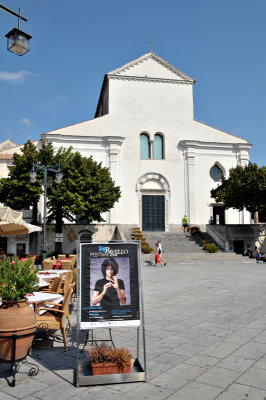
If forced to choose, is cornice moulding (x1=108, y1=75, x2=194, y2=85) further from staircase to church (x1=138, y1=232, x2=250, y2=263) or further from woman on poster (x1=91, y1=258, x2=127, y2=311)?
woman on poster (x1=91, y1=258, x2=127, y2=311)

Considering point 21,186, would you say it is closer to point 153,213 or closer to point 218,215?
point 153,213

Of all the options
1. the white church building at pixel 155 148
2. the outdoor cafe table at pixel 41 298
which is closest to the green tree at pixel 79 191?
the white church building at pixel 155 148

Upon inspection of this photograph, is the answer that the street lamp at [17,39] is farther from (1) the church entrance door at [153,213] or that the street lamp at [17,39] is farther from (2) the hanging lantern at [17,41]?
(1) the church entrance door at [153,213]

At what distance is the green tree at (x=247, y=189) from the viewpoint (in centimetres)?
2855

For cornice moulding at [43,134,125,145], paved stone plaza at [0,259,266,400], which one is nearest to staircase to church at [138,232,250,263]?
cornice moulding at [43,134,125,145]

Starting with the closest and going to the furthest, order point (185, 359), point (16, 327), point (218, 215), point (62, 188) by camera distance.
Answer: point (16, 327) → point (185, 359) → point (62, 188) → point (218, 215)

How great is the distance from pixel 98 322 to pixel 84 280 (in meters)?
0.58

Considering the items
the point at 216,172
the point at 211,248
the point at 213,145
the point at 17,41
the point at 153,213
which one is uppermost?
the point at 213,145

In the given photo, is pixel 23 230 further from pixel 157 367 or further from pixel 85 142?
pixel 85 142

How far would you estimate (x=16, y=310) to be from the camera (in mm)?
4633

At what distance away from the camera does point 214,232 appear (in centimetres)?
3016

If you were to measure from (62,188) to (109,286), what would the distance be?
822 inches

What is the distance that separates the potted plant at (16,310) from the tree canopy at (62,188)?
781 inches

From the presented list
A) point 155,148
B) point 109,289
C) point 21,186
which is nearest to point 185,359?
point 109,289
